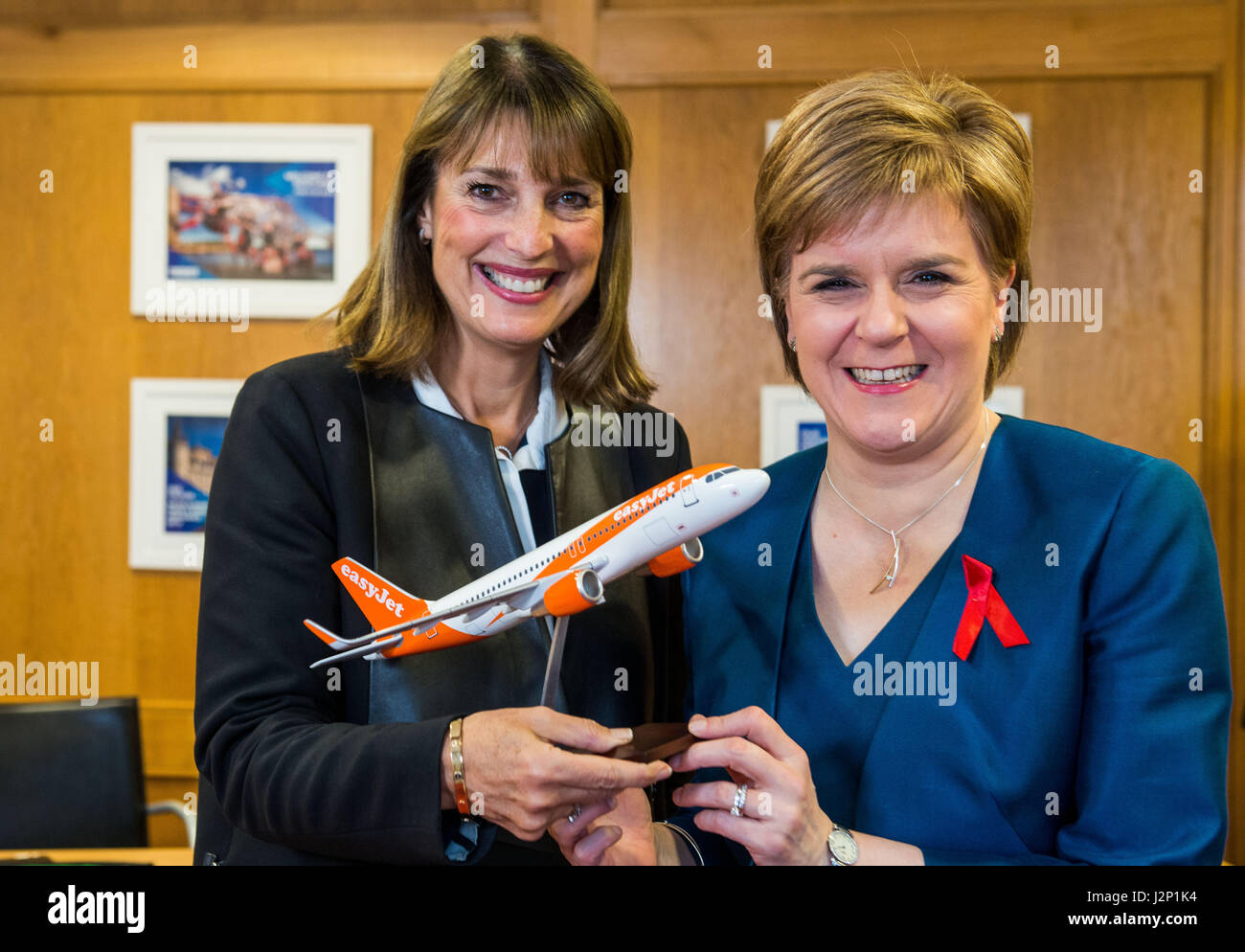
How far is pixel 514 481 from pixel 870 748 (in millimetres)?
497

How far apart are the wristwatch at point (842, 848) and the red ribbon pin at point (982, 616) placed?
206 millimetres

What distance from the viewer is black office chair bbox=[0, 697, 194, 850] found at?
2188mm

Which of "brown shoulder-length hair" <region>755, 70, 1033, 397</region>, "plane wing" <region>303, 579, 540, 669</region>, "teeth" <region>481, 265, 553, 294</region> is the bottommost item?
"plane wing" <region>303, 579, 540, 669</region>

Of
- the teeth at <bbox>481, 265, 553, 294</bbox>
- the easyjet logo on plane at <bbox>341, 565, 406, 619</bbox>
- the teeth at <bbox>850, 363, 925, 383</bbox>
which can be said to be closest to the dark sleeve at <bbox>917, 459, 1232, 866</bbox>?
the teeth at <bbox>850, 363, 925, 383</bbox>

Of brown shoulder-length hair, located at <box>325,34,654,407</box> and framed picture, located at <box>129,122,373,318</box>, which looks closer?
brown shoulder-length hair, located at <box>325,34,654,407</box>

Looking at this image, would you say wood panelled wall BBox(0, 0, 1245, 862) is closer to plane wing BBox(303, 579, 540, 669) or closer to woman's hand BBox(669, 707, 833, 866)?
plane wing BBox(303, 579, 540, 669)

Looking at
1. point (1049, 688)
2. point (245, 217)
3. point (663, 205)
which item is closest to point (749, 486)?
point (1049, 688)

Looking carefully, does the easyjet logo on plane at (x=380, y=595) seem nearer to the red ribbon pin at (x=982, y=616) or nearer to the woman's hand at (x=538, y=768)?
the woman's hand at (x=538, y=768)

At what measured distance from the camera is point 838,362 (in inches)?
42.6

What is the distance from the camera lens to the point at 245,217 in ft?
9.36

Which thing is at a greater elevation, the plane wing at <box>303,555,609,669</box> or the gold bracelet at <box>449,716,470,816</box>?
the plane wing at <box>303,555,609,669</box>
